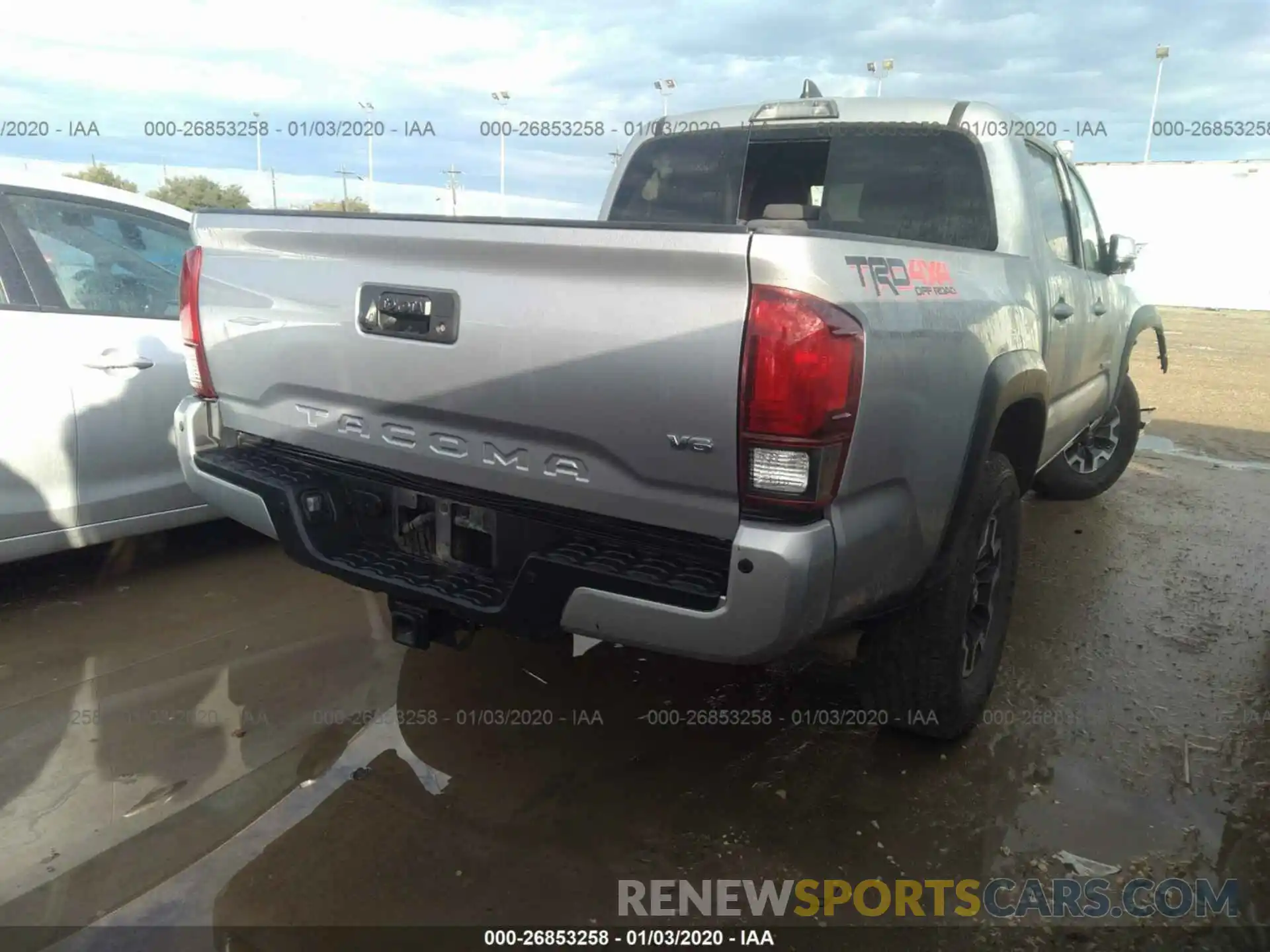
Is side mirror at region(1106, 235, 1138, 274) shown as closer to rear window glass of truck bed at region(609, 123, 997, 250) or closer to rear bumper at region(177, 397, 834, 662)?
rear window glass of truck bed at region(609, 123, 997, 250)

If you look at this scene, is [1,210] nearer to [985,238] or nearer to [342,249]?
[342,249]

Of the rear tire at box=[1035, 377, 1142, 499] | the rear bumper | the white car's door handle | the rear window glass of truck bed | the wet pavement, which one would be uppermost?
the rear window glass of truck bed

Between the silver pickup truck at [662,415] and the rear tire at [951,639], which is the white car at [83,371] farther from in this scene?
the rear tire at [951,639]

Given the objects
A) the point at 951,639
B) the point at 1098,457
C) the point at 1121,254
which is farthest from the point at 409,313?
the point at 1098,457

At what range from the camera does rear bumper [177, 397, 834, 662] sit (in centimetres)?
194

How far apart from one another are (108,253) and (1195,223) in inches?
1441

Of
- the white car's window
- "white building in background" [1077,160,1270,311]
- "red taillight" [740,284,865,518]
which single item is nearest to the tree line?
the white car's window

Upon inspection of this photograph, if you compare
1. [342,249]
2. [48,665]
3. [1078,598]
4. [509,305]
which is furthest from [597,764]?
[1078,598]

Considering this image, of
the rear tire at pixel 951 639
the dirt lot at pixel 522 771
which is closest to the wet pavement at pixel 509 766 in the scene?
the dirt lot at pixel 522 771

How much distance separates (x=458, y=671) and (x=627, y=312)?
6.09 ft

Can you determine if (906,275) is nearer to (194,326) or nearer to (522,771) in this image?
(522,771)

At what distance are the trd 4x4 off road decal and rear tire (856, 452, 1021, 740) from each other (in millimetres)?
546

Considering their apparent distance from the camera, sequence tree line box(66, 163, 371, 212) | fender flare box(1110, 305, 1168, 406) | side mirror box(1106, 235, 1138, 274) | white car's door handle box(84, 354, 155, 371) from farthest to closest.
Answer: tree line box(66, 163, 371, 212)
fender flare box(1110, 305, 1168, 406)
side mirror box(1106, 235, 1138, 274)
white car's door handle box(84, 354, 155, 371)

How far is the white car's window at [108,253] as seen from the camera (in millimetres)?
3547
